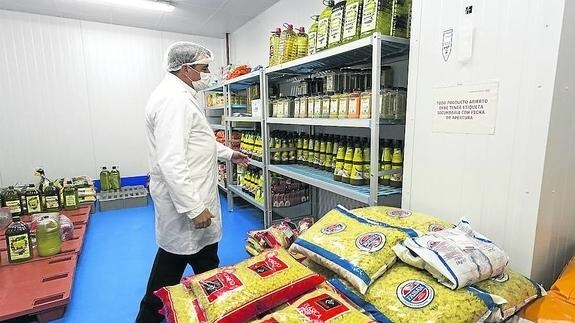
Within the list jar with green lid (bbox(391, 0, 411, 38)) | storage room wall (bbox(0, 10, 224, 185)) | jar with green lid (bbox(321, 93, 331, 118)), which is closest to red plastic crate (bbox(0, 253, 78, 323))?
jar with green lid (bbox(321, 93, 331, 118))

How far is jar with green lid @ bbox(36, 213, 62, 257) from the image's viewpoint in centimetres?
243

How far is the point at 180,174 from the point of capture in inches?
58.4

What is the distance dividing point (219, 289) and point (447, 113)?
42.9 inches

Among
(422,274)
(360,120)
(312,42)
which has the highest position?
(312,42)

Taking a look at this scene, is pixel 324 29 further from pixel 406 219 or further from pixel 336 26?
pixel 406 219

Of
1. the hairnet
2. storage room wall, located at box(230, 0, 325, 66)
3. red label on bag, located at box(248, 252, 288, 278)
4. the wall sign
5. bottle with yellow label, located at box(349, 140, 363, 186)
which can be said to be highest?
storage room wall, located at box(230, 0, 325, 66)

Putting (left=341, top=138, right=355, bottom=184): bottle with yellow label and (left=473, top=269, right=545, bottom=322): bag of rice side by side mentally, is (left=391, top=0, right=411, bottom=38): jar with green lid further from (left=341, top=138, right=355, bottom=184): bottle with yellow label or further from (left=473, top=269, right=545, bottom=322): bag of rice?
(left=473, top=269, right=545, bottom=322): bag of rice

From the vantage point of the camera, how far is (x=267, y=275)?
103 centimetres

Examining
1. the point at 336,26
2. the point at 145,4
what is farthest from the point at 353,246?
the point at 145,4

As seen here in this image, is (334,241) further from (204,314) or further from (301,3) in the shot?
(301,3)

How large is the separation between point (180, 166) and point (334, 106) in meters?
0.97

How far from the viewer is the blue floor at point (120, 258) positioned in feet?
6.40

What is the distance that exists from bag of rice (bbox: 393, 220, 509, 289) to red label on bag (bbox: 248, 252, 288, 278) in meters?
0.39

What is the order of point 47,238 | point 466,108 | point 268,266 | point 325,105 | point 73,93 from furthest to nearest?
point 73,93 → point 47,238 → point 325,105 → point 466,108 → point 268,266
